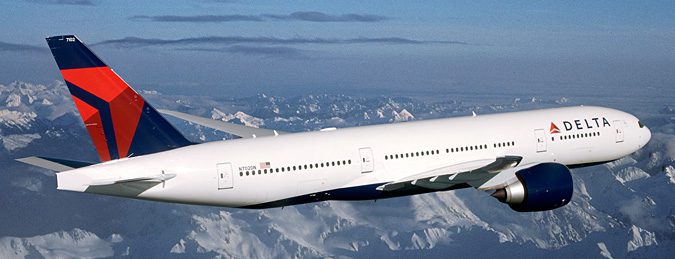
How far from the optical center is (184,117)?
41062 millimetres

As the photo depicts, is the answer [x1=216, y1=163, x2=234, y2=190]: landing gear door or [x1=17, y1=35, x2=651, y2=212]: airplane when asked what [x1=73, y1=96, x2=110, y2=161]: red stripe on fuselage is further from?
[x1=216, y1=163, x2=234, y2=190]: landing gear door

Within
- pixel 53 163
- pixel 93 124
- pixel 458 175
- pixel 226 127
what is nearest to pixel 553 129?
pixel 458 175

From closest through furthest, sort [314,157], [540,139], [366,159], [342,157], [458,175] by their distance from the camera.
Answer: [314,157]
[342,157]
[366,159]
[458,175]
[540,139]

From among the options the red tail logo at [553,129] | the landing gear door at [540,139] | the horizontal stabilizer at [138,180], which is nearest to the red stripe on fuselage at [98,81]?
the horizontal stabilizer at [138,180]

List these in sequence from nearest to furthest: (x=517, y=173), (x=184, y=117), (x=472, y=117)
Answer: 1. (x=517, y=173)
2. (x=472, y=117)
3. (x=184, y=117)

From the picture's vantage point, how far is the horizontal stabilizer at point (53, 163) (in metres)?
28.7

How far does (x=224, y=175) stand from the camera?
29.1 meters

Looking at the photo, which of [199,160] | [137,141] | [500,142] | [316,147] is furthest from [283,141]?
[500,142]

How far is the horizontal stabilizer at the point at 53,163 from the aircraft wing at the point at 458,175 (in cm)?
1378

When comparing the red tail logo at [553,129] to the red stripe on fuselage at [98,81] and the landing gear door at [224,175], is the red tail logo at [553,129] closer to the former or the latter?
the landing gear door at [224,175]

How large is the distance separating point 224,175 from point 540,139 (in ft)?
54.8

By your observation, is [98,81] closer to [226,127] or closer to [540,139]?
[226,127]

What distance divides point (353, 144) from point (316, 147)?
184 centimetres

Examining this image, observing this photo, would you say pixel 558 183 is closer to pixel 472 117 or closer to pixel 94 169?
pixel 472 117
